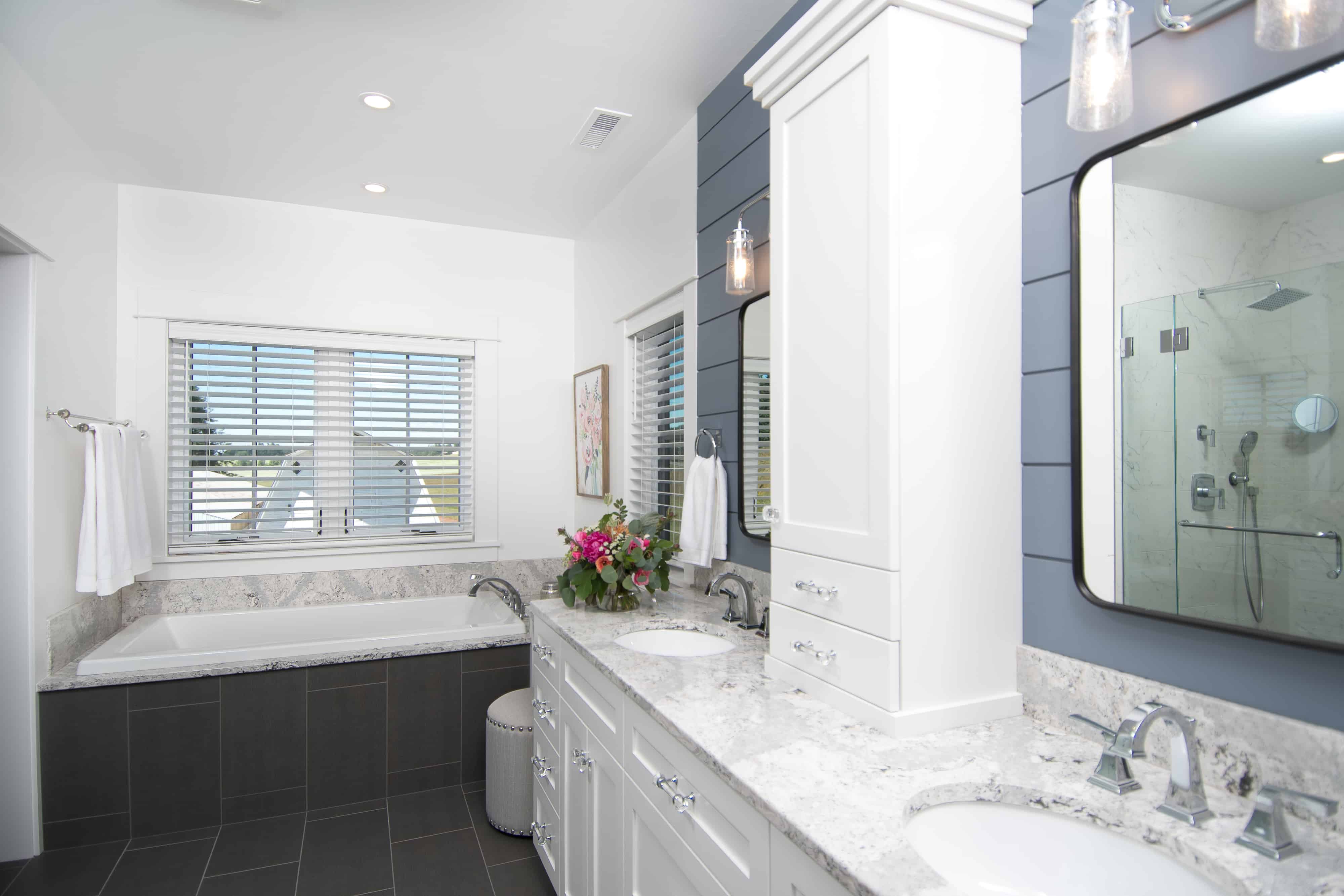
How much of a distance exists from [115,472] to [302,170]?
1477 mm

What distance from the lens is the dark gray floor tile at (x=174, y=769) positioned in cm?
260

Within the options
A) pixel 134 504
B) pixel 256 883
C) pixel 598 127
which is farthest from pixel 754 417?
pixel 134 504

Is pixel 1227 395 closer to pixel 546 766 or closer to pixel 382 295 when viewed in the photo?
pixel 546 766

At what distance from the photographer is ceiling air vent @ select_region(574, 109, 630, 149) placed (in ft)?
8.57

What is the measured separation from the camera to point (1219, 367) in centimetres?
101

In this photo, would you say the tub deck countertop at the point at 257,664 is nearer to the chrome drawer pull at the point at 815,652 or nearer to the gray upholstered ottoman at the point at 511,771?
the gray upholstered ottoman at the point at 511,771

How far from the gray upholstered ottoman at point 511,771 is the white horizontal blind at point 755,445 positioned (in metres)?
1.15

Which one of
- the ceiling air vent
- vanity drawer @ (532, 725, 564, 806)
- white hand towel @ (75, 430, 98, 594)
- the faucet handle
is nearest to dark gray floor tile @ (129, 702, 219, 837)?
white hand towel @ (75, 430, 98, 594)

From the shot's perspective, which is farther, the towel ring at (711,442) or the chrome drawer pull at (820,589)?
the towel ring at (711,442)

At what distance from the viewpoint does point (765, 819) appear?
1019 mm

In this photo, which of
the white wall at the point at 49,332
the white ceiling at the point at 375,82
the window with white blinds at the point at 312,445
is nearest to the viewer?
the white ceiling at the point at 375,82

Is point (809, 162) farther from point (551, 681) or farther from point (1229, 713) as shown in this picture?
point (551, 681)

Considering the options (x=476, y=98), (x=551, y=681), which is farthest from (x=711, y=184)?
(x=551, y=681)

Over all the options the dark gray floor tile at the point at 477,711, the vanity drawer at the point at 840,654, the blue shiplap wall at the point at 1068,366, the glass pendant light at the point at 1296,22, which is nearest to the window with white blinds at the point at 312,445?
the dark gray floor tile at the point at 477,711
